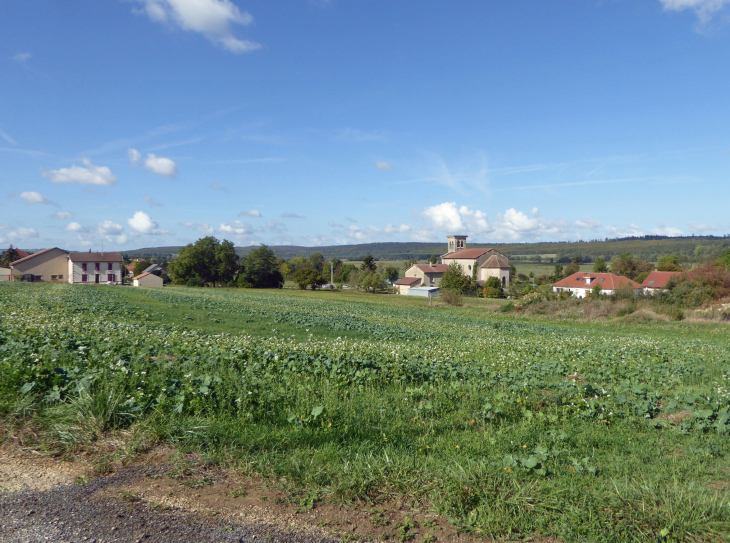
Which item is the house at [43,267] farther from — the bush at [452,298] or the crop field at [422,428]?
the crop field at [422,428]

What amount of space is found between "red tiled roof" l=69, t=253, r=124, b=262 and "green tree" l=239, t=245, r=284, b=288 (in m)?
26.2

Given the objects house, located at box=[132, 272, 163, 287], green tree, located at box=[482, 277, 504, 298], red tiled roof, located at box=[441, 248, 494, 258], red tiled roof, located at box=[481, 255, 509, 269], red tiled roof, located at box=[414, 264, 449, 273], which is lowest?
green tree, located at box=[482, 277, 504, 298]

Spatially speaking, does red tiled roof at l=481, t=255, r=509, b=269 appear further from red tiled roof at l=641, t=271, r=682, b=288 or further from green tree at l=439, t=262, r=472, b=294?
red tiled roof at l=641, t=271, r=682, b=288

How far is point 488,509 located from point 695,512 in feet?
5.75

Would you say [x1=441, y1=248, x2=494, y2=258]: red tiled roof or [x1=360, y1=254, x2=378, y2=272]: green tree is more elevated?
[x1=441, y1=248, x2=494, y2=258]: red tiled roof

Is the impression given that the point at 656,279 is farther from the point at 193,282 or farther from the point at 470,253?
the point at 193,282

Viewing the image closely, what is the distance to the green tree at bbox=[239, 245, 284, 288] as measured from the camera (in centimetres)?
9625

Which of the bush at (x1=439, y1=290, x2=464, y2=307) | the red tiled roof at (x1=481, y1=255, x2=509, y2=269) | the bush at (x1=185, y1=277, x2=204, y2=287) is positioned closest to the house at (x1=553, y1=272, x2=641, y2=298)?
the red tiled roof at (x1=481, y1=255, x2=509, y2=269)

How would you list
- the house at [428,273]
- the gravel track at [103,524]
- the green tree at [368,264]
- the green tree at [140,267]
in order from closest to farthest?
1. the gravel track at [103,524]
2. the house at [428,273]
3. the green tree at [140,267]
4. the green tree at [368,264]

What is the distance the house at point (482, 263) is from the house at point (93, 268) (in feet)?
251

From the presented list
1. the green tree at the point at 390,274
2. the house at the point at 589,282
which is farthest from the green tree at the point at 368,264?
the house at the point at 589,282

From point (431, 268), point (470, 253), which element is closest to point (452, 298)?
point (431, 268)

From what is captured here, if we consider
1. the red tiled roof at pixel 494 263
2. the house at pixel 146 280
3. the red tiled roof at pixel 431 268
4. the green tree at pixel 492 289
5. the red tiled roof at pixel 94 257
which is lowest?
the green tree at pixel 492 289

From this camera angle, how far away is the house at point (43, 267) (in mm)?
82188
